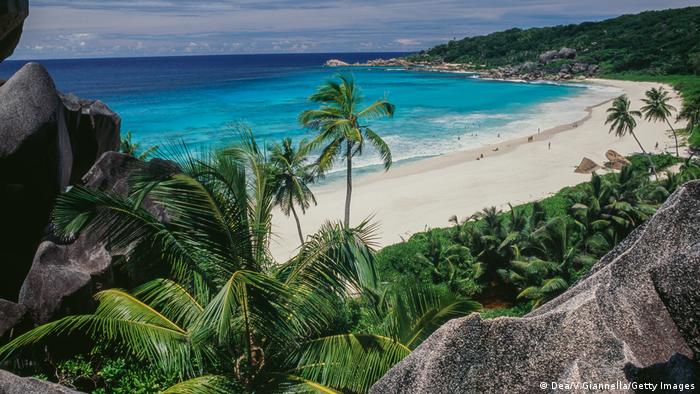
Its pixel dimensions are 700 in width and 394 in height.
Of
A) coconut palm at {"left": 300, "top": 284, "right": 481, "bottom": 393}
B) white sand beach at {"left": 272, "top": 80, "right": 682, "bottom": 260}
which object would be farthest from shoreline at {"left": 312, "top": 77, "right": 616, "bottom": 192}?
coconut palm at {"left": 300, "top": 284, "right": 481, "bottom": 393}

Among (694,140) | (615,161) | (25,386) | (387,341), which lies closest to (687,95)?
(694,140)

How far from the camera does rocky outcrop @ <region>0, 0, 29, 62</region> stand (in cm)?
844

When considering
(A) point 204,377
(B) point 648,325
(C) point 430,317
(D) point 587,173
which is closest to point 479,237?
(C) point 430,317

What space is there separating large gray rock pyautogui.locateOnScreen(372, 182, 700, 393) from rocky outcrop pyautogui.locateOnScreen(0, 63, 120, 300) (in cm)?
807

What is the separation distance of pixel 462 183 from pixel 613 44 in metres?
113

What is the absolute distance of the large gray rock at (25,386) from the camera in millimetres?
5523

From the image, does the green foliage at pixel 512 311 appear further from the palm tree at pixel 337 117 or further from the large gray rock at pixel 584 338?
the large gray rock at pixel 584 338

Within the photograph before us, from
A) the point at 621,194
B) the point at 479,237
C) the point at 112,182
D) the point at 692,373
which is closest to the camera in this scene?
the point at 692,373

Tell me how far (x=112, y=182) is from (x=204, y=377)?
5.00 m

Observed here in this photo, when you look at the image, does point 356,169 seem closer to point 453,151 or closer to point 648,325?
point 453,151

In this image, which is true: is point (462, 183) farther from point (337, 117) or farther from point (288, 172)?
point (288, 172)

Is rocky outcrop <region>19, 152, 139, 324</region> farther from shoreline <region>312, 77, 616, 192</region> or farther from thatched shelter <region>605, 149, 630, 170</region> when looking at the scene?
thatched shelter <region>605, 149, 630, 170</region>

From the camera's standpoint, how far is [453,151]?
46312 mm

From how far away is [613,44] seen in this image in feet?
407
